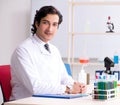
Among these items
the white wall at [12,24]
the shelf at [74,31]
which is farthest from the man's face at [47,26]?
the white wall at [12,24]

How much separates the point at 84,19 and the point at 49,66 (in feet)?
6.59

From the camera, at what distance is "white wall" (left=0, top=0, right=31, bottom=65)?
15.0ft

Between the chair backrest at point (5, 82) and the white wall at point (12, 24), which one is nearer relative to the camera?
the chair backrest at point (5, 82)

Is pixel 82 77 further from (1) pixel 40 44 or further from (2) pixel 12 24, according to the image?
(2) pixel 12 24

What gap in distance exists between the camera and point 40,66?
7.87 ft

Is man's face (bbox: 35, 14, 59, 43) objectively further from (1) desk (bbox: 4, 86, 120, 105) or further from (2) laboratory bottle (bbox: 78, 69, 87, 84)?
(1) desk (bbox: 4, 86, 120, 105)

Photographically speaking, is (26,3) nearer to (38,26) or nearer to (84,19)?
(84,19)

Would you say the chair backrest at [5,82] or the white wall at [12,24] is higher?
the white wall at [12,24]

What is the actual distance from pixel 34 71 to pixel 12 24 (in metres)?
2.46

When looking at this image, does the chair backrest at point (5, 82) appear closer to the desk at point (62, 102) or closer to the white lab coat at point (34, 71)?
the white lab coat at point (34, 71)

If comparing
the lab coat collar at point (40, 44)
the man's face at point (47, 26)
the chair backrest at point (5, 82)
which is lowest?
the chair backrest at point (5, 82)

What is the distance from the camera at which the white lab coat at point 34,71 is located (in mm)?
2174

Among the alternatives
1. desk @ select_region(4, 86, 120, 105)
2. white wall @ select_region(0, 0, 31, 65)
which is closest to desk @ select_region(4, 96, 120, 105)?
desk @ select_region(4, 86, 120, 105)

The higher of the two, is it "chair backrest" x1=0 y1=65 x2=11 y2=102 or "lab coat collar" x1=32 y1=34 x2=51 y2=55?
"lab coat collar" x1=32 y1=34 x2=51 y2=55
